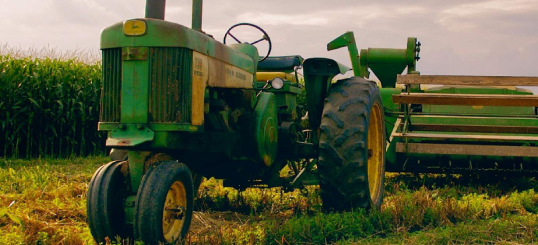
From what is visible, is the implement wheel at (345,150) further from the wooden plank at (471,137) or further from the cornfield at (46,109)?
the cornfield at (46,109)

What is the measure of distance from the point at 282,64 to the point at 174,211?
110 inches

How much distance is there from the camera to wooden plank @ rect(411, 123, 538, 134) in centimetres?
707

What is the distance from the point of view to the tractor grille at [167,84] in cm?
377

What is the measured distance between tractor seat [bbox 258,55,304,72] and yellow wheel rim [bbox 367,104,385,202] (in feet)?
3.39

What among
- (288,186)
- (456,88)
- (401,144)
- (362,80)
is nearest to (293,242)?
(288,186)

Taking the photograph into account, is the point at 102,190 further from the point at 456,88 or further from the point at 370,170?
the point at 456,88

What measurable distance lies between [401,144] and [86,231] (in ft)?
12.0

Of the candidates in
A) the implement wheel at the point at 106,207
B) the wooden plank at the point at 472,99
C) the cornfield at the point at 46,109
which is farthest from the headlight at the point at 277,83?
the cornfield at the point at 46,109

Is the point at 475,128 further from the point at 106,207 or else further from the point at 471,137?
the point at 106,207

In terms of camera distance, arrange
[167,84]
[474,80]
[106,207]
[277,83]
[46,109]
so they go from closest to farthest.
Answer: [106,207], [167,84], [277,83], [474,80], [46,109]

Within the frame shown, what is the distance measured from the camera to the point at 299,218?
460 centimetres

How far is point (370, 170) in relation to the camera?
568 centimetres

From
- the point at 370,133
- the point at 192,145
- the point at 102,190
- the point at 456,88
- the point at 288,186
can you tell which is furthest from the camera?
the point at 456,88

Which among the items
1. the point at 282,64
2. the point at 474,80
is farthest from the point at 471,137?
the point at 282,64
